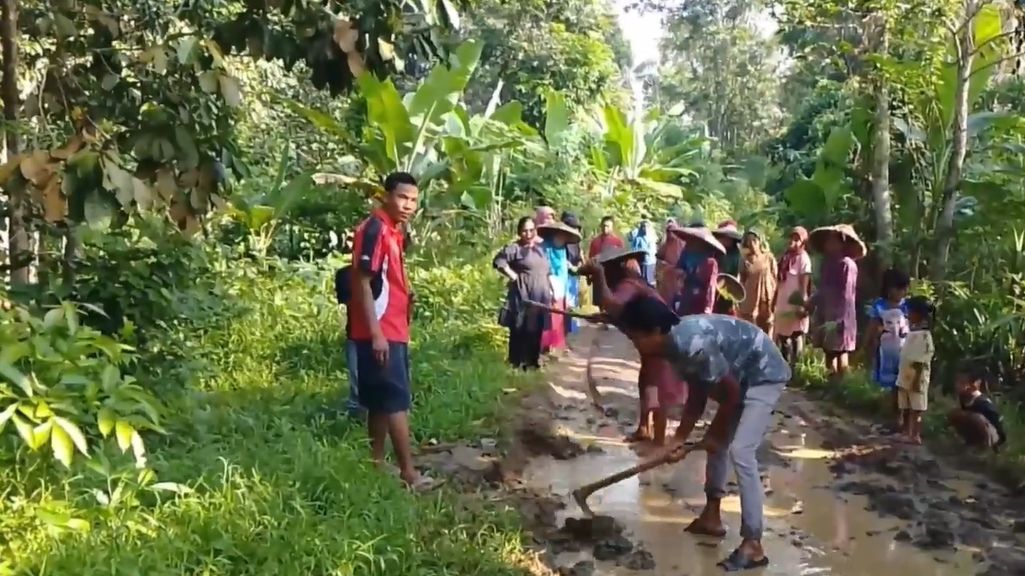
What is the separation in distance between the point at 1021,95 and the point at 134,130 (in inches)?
402

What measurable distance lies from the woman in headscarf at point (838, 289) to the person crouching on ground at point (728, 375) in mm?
3802

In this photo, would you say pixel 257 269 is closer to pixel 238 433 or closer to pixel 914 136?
pixel 238 433

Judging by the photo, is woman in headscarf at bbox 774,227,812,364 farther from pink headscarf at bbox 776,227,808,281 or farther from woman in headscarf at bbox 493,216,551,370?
woman in headscarf at bbox 493,216,551,370

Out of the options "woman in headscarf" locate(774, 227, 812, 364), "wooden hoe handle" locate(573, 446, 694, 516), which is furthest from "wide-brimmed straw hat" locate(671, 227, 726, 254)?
"wooden hoe handle" locate(573, 446, 694, 516)

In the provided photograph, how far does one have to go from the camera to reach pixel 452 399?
6.68 m

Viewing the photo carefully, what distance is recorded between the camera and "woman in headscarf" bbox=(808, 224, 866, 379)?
8.02 meters

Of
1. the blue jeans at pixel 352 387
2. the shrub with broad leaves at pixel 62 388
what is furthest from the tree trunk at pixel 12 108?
the blue jeans at pixel 352 387

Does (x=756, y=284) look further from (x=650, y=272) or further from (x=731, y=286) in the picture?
(x=650, y=272)

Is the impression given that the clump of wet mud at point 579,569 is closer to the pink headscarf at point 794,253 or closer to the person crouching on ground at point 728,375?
the person crouching on ground at point 728,375

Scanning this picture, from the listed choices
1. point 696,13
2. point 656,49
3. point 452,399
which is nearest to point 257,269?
point 452,399

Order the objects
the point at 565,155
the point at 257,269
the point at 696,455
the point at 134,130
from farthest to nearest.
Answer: the point at 565,155 → the point at 257,269 → the point at 696,455 → the point at 134,130

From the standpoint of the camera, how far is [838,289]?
26.5ft

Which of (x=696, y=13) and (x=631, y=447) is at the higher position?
(x=696, y=13)

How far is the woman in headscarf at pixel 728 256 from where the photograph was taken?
7.72 meters
